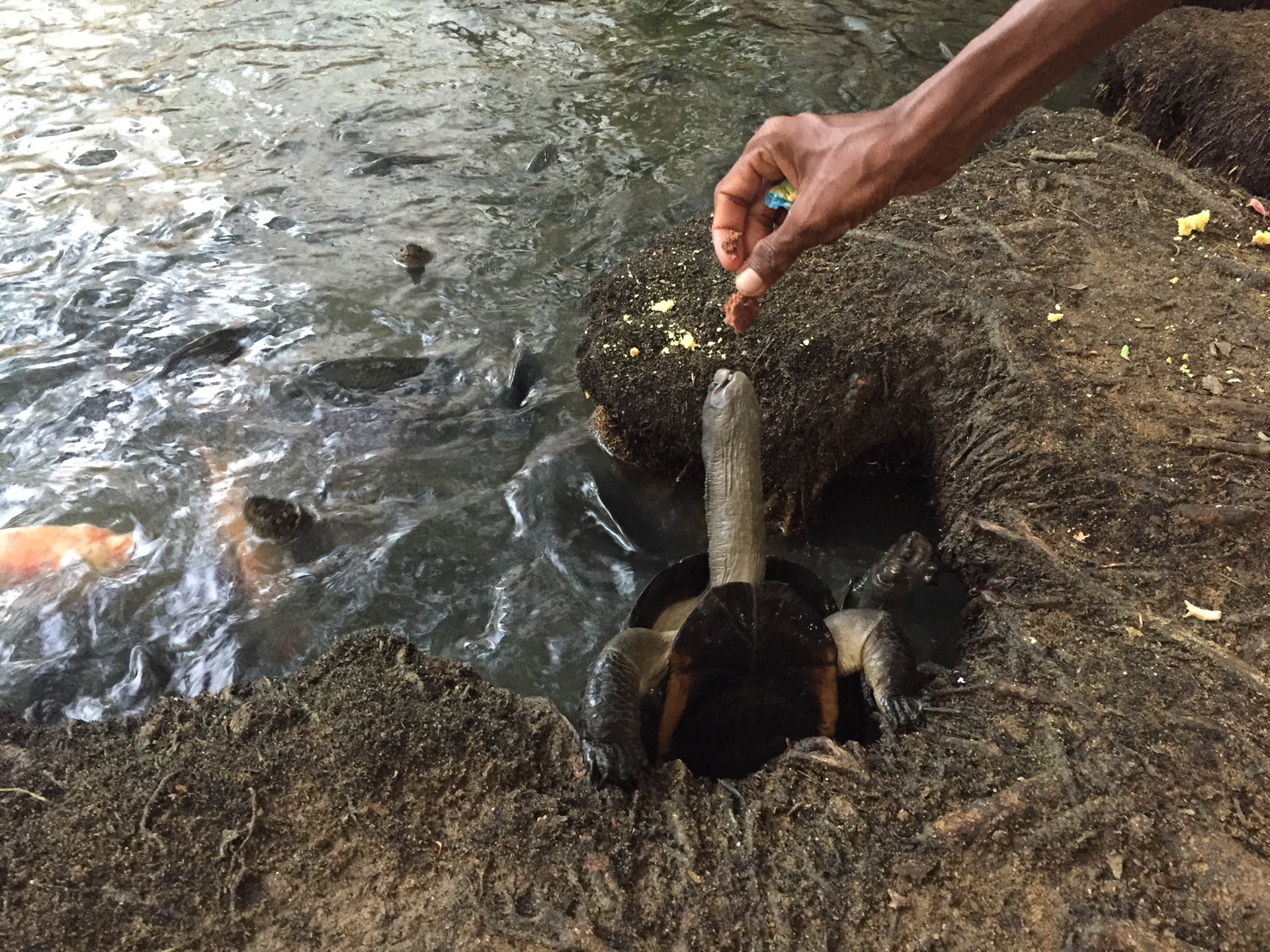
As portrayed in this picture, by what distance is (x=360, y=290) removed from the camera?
518 centimetres

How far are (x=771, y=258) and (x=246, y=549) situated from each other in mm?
2790

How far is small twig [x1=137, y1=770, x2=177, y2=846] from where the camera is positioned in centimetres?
198

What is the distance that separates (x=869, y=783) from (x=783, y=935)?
18.9 inches

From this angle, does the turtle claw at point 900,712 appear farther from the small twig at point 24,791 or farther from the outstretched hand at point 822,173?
the small twig at point 24,791

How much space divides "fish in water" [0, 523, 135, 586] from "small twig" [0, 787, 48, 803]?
1693 mm

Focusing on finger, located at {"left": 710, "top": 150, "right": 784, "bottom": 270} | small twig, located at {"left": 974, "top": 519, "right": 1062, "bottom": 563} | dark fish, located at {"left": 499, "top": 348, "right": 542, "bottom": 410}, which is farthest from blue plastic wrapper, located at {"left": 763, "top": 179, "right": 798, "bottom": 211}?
dark fish, located at {"left": 499, "top": 348, "right": 542, "bottom": 410}

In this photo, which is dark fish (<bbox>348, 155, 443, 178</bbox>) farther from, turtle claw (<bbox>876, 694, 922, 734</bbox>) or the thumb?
turtle claw (<bbox>876, 694, 922, 734</bbox>)

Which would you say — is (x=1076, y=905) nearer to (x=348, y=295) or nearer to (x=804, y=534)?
(x=804, y=534)

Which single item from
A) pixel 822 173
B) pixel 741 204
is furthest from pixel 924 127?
pixel 741 204

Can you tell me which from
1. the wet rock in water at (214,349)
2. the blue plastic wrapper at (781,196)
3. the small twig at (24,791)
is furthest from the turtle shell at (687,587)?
the wet rock in water at (214,349)

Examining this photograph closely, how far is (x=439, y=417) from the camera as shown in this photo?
4.37 meters

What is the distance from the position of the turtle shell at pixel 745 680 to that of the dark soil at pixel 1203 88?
14.8ft

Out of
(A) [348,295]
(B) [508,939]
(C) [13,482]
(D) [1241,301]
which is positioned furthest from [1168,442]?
(C) [13,482]

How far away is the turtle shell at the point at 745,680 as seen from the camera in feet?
8.30
